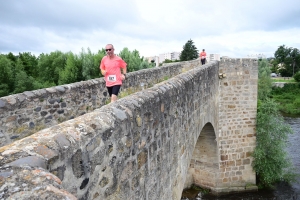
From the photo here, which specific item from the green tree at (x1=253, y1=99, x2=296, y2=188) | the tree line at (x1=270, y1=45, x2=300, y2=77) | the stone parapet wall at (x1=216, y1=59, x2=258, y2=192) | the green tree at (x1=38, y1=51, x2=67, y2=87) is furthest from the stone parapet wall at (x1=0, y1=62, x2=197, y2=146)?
the tree line at (x1=270, y1=45, x2=300, y2=77)

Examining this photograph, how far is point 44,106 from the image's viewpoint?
5074 mm

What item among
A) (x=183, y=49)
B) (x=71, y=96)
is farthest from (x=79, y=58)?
(x=183, y=49)

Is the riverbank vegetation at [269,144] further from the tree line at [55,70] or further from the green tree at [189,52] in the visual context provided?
the green tree at [189,52]

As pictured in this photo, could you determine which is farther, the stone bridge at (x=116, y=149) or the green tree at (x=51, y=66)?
the green tree at (x=51, y=66)

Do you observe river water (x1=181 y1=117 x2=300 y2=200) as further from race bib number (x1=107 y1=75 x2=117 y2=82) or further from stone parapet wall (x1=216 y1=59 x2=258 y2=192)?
race bib number (x1=107 y1=75 x2=117 y2=82)

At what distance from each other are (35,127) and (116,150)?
3.10 meters

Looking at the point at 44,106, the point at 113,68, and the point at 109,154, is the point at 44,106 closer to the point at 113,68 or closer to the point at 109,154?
the point at 113,68

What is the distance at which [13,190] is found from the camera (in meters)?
1.24

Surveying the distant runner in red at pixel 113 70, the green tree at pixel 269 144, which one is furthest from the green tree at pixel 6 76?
the distant runner in red at pixel 113 70

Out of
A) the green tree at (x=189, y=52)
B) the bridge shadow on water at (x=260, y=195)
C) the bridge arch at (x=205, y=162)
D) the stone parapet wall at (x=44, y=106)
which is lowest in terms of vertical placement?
the bridge shadow on water at (x=260, y=195)

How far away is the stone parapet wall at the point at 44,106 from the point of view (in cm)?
439

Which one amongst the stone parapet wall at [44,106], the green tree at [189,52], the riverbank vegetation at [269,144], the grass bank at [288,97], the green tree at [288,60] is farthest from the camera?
the green tree at [288,60]

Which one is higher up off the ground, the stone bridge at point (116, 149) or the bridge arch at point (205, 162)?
the stone bridge at point (116, 149)

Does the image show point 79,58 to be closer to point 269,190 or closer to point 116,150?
point 269,190
